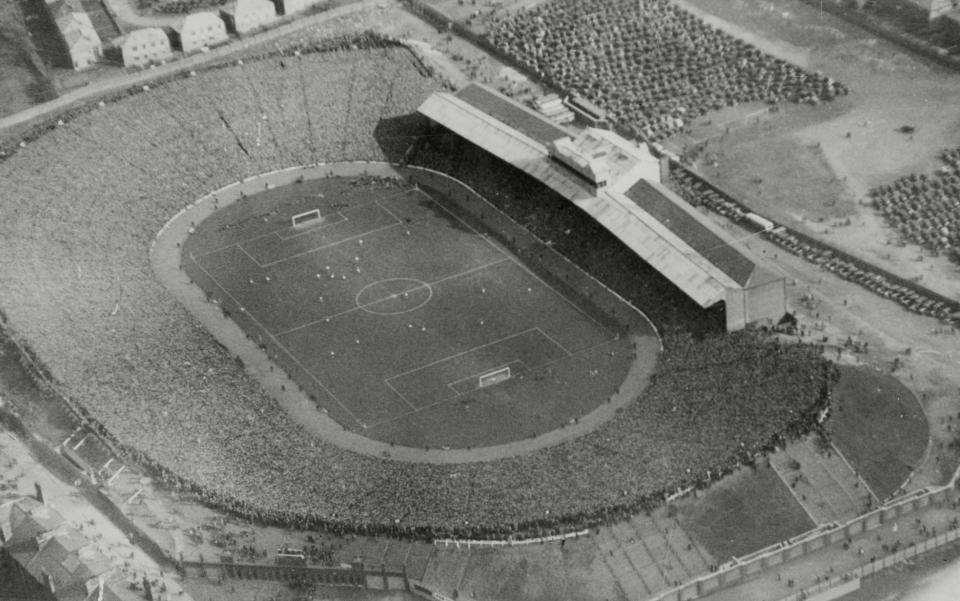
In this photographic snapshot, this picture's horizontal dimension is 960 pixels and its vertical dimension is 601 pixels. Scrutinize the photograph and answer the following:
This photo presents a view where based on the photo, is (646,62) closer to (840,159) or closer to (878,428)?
(840,159)

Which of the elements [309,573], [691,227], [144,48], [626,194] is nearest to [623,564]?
[309,573]

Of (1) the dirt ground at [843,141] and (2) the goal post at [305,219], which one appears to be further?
(2) the goal post at [305,219]

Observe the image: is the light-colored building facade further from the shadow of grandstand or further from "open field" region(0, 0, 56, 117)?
the shadow of grandstand

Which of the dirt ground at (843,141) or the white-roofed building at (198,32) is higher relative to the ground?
the dirt ground at (843,141)

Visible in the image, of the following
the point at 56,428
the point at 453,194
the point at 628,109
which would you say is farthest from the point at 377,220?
the point at 56,428

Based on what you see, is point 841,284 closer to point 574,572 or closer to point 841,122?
point 841,122

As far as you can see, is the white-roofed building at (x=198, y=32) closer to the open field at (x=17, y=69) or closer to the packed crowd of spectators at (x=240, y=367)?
the packed crowd of spectators at (x=240, y=367)

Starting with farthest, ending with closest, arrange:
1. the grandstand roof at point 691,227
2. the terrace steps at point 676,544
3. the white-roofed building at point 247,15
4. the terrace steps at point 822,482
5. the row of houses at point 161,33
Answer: the white-roofed building at point 247,15 < the row of houses at point 161,33 < the grandstand roof at point 691,227 < the terrace steps at point 822,482 < the terrace steps at point 676,544

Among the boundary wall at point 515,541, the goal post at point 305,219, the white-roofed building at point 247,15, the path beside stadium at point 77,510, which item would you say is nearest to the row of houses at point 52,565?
the path beside stadium at point 77,510
